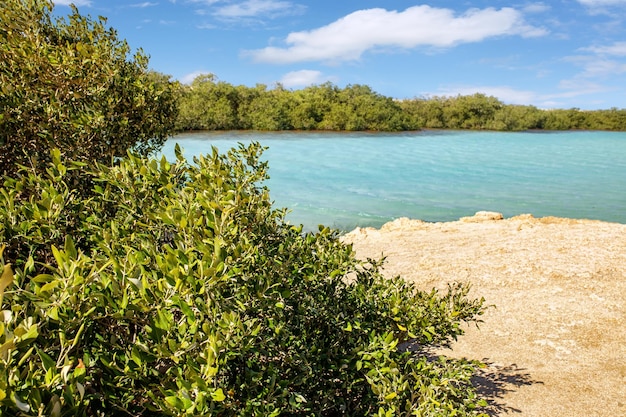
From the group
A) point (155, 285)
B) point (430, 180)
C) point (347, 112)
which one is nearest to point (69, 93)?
point (155, 285)

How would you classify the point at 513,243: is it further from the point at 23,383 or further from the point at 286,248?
the point at 23,383

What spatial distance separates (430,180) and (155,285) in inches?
1079

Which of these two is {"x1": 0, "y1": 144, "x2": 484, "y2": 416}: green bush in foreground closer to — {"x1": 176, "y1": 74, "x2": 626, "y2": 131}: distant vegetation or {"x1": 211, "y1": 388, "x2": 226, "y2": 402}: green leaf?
{"x1": 211, "y1": 388, "x2": 226, "y2": 402}: green leaf

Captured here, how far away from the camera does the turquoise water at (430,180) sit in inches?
826

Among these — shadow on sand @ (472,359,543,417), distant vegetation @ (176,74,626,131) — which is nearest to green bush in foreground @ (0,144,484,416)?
shadow on sand @ (472,359,543,417)

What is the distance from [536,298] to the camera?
9070mm

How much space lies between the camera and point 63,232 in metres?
3.28

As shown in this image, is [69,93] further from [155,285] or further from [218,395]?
[218,395]

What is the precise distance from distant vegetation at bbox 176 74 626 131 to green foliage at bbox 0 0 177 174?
42.3m

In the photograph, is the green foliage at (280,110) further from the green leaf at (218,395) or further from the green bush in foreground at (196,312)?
the green leaf at (218,395)

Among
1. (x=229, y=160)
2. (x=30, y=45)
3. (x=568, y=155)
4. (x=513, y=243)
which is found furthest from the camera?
(x=568, y=155)

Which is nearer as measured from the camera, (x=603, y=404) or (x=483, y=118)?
(x=603, y=404)

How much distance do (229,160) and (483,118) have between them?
76.8m

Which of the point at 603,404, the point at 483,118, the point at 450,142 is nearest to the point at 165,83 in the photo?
the point at 603,404
